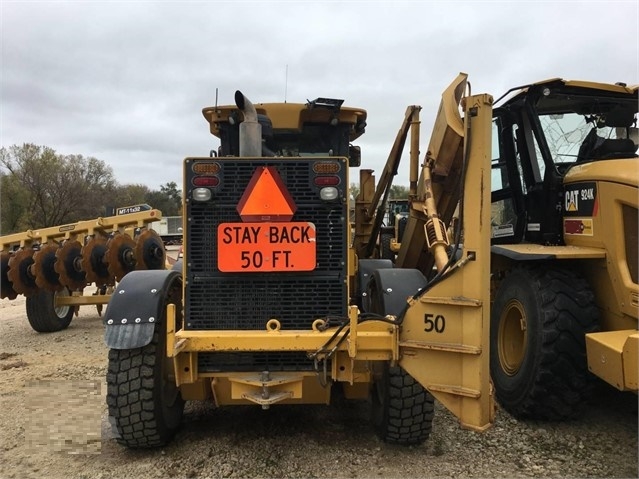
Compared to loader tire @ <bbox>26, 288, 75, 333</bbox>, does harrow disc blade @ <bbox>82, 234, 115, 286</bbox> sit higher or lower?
higher

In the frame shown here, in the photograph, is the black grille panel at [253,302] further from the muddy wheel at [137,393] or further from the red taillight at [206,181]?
the red taillight at [206,181]

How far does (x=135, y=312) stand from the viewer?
3445 mm

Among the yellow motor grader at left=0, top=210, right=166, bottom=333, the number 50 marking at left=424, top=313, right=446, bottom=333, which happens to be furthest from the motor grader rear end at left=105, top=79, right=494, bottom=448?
the yellow motor grader at left=0, top=210, right=166, bottom=333

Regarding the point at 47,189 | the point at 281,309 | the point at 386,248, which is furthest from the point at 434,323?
the point at 47,189

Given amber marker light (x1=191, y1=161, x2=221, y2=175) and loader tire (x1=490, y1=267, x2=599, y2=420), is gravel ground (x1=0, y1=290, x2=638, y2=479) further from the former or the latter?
amber marker light (x1=191, y1=161, x2=221, y2=175)

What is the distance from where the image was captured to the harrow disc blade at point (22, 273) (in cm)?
757

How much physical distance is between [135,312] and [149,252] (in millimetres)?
4672

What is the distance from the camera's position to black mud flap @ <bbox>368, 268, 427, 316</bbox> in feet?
11.4

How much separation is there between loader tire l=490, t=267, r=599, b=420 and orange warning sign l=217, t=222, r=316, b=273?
1.95m

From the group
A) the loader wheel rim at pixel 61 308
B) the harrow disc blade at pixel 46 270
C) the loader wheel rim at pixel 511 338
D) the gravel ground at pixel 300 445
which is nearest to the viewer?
the gravel ground at pixel 300 445

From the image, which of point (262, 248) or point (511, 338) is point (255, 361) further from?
point (511, 338)

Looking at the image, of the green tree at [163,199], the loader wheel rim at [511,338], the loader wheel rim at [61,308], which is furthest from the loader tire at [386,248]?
the green tree at [163,199]

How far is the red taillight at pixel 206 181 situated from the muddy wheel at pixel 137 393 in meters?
1.02

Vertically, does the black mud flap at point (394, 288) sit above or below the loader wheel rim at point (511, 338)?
above
